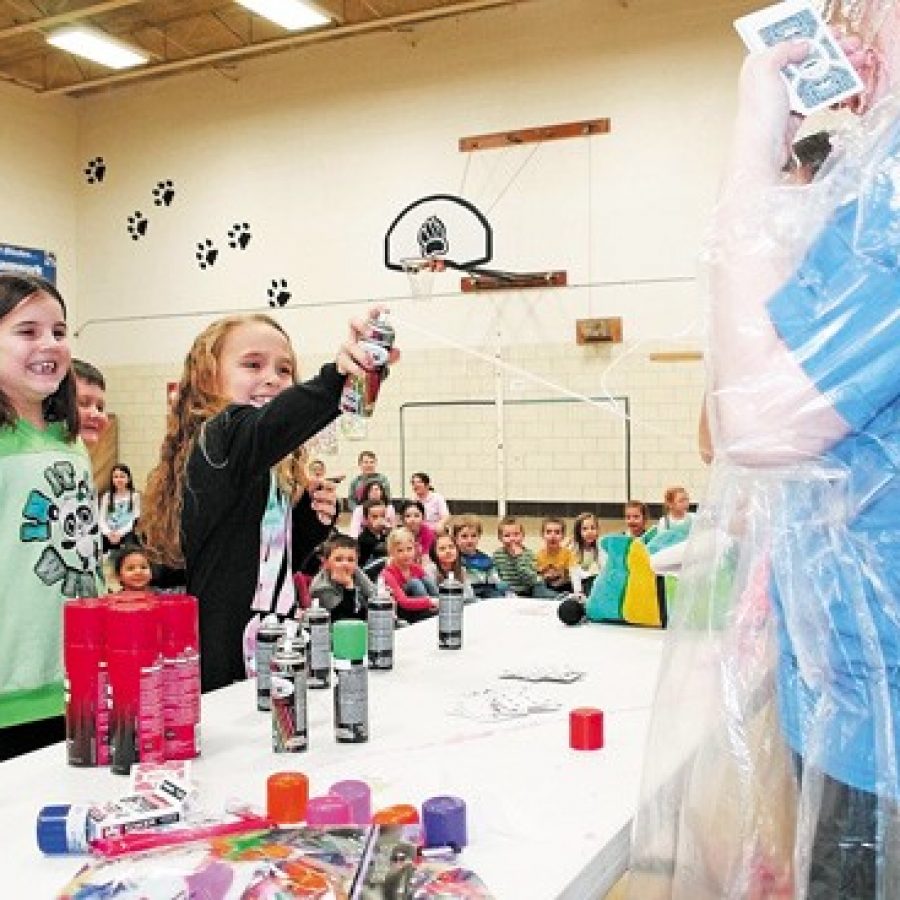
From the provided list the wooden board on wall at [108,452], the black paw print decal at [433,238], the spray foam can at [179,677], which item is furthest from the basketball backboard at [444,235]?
the spray foam can at [179,677]

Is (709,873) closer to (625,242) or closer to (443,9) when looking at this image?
(625,242)

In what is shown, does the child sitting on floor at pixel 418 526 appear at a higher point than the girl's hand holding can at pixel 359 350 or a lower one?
lower

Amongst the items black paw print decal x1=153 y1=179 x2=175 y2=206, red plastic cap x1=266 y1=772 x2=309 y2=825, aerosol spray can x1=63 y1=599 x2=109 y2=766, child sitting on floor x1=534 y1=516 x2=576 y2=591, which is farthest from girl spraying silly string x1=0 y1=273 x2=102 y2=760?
black paw print decal x1=153 y1=179 x2=175 y2=206

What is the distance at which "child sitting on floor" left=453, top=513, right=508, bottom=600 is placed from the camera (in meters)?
5.86

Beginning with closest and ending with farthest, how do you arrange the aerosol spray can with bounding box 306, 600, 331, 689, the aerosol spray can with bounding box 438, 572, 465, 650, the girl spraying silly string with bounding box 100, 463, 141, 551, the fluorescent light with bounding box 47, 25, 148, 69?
the aerosol spray can with bounding box 306, 600, 331, 689
the aerosol spray can with bounding box 438, 572, 465, 650
the girl spraying silly string with bounding box 100, 463, 141, 551
the fluorescent light with bounding box 47, 25, 148, 69

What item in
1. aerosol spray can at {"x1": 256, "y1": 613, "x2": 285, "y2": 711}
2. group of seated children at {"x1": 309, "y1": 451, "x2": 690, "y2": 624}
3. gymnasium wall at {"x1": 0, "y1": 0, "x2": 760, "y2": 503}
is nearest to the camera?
aerosol spray can at {"x1": 256, "y1": 613, "x2": 285, "y2": 711}

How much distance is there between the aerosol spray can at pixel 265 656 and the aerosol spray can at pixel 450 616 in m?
0.55

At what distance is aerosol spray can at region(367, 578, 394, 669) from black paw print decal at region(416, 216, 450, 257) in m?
5.57

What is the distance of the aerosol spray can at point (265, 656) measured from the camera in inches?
64.7

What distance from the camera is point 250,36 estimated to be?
8.62 metres

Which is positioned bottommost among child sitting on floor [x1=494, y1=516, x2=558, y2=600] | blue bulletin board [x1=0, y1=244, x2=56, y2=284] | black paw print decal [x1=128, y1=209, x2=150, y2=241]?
child sitting on floor [x1=494, y1=516, x2=558, y2=600]

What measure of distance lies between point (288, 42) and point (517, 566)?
4759mm

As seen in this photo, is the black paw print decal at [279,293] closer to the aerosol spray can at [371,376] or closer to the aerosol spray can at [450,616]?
the aerosol spray can at [450,616]

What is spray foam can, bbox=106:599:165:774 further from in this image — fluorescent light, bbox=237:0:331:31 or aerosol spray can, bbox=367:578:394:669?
fluorescent light, bbox=237:0:331:31
